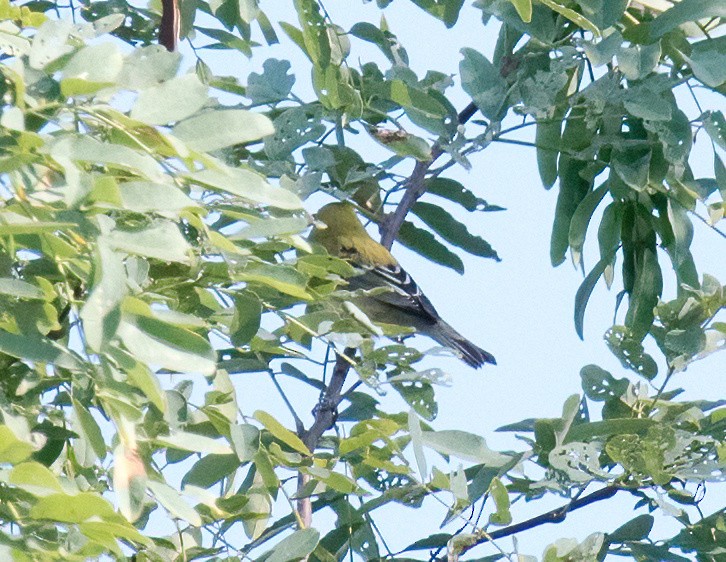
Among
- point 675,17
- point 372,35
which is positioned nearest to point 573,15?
point 675,17

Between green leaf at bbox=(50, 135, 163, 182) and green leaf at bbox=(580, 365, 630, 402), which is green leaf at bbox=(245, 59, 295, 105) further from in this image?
green leaf at bbox=(50, 135, 163, 182)

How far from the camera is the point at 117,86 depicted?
128cm

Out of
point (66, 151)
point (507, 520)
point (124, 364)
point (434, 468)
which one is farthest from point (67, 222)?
point (507, 520)

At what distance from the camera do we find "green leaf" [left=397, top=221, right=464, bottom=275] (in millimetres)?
2885

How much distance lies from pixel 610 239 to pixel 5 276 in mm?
1432

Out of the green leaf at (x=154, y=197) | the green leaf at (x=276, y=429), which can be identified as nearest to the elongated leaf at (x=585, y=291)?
the green leaf at (x=276, y=429)

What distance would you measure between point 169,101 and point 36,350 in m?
0.35

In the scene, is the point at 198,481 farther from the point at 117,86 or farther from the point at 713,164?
the point at 713,164

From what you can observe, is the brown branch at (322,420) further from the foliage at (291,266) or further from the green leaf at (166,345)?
the green leaf at (166,345)

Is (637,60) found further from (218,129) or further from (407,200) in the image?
(218,129)

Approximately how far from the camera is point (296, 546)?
174 cm

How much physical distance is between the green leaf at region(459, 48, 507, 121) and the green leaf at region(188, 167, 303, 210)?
82 cm

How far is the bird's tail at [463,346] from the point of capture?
13.8ft

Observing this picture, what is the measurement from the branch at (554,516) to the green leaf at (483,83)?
73cm
